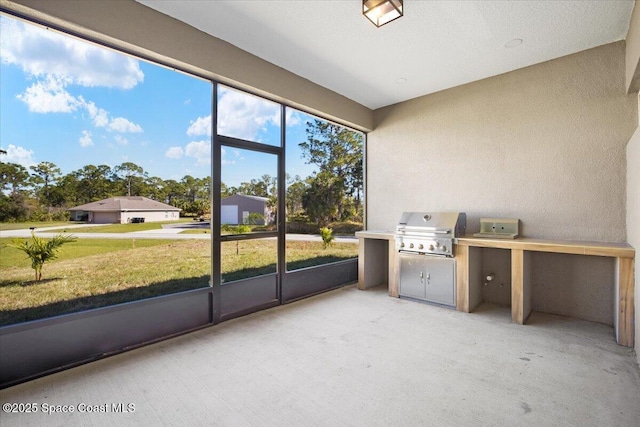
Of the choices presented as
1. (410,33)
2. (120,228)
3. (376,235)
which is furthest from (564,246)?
(120,228)

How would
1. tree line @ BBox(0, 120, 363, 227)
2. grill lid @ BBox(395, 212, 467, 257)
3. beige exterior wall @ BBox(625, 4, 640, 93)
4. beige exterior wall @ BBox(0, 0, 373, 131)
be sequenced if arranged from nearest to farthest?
1. beige exterior wall @ BBox(0, 0, 373, 131)
2. tree line @ BBox(0, 120, 363, 227)
3. beige exterior wall @ BBox(625, 4, 640, 93)
4. grill lid @ BBox(395, 212, 467, 257)

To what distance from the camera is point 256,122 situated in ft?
11.1

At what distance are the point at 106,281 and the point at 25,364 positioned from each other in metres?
0.73

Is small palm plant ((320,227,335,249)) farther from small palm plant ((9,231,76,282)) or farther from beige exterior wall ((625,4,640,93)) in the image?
beige exterior wall ((625,4,640,93))

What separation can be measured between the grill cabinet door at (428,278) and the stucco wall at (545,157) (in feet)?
2.35

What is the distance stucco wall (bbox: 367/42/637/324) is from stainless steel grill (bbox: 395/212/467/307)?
55 cm

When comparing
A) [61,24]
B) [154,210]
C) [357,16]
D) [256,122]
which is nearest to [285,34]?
[357,16]

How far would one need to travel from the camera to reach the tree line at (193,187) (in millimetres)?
2150

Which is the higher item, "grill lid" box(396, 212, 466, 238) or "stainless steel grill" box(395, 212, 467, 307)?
"grill lid" box(396, 212, 466, 238)

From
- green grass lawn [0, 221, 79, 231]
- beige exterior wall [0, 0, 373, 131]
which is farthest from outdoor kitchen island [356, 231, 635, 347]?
green grass lawn [0, 221, 79, 231]

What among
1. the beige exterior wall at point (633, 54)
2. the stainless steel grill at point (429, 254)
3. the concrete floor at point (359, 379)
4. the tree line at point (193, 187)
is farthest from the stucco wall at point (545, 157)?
the tree line at point (193, 187)

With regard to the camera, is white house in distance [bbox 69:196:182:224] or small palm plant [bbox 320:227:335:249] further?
small palm plant [bbox 320:227:335:249]

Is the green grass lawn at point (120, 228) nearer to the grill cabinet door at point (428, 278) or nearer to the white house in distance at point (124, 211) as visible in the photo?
the white house in distance at point (124, 211)

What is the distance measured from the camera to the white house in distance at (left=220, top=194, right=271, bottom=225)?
308cm
